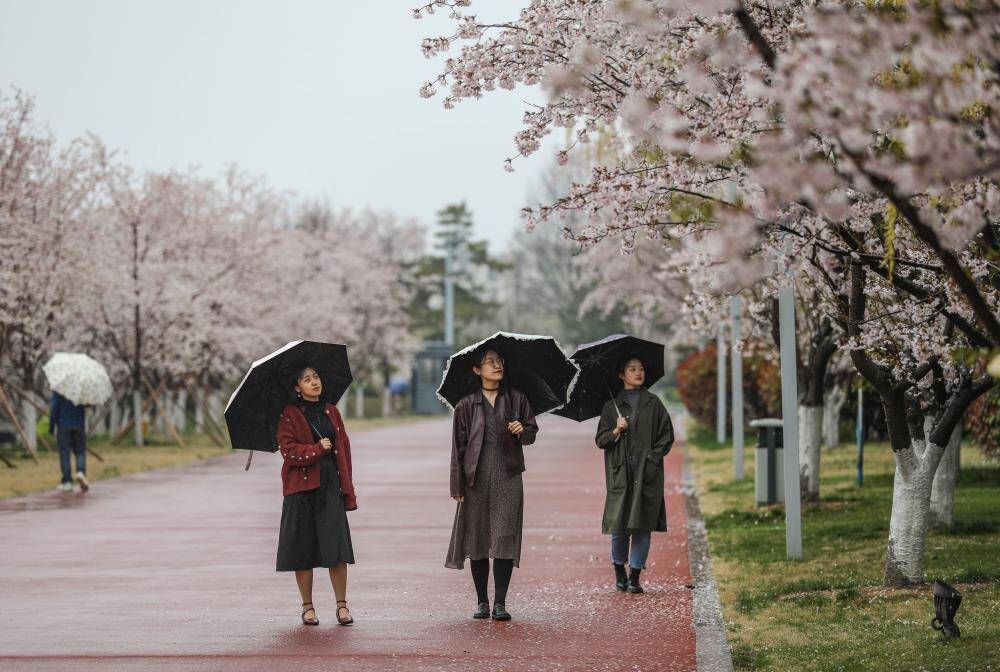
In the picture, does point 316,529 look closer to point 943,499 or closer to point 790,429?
point 790,429

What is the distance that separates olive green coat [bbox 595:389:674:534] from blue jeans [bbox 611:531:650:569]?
10cm

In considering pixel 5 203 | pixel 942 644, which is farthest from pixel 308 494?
pixel 5 203

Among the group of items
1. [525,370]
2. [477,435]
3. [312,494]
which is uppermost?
[525,370]

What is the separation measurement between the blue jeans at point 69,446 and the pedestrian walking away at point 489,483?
12191 mm

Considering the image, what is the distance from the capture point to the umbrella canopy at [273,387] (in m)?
9.21

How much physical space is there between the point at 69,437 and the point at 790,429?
38.6 ft

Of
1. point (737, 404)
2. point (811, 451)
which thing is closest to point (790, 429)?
point (811, 451)

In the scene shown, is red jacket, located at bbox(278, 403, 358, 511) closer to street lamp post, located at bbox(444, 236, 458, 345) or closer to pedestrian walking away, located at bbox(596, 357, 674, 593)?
pedestrian walking away, located at bbox(596, 357, 674, 593)

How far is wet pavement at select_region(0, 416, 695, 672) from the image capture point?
8.04 metres

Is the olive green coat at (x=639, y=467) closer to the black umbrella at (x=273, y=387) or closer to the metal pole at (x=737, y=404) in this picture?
the black umbrella at (x=273, y=387)

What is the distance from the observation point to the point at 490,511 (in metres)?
9.26

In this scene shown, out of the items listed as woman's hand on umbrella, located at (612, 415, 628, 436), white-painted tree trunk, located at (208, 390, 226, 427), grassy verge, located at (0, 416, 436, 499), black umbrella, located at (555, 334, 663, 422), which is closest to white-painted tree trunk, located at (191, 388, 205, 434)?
white-painted tree trunk, located at (208, 390, 226, 427)

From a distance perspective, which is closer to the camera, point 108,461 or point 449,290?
point 108,461

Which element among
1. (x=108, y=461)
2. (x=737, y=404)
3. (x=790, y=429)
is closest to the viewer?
(x=790, y=429)
